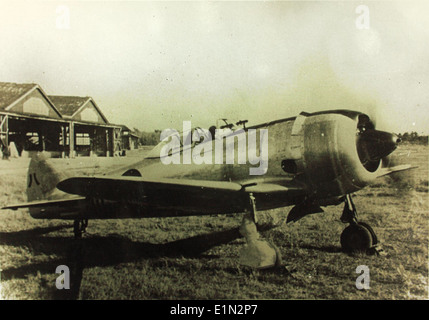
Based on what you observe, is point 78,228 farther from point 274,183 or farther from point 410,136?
point 410,136

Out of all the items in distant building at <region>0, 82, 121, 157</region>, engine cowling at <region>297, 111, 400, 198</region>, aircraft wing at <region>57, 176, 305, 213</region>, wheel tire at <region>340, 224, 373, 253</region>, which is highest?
distant building at <region>0, 82, 121, 157</region>

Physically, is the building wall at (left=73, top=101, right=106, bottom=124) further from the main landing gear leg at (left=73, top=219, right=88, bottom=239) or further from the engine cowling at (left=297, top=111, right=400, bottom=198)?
the engine cowling at (left=297, top=111, right=400, bottom=198)

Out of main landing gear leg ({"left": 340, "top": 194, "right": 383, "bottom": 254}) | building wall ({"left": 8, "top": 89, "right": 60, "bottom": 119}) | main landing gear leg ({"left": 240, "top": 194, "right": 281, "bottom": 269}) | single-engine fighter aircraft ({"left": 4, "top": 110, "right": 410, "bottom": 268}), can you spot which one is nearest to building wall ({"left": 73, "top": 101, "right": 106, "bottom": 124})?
building wall ({"left": 8, "top": 89, "right": 60, "bottom": 119})

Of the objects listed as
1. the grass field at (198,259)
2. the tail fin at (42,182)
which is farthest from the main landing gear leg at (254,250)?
the tail fin at (42,182)

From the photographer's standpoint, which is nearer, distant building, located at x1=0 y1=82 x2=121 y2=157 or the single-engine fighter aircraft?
the single-engine fighter aircraft

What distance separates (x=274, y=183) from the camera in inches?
Answer: 171

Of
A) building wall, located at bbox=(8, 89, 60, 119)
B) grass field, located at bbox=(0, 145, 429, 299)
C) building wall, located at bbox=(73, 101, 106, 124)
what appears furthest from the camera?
building wall, located at bbox=(73, 101, 106, 124)

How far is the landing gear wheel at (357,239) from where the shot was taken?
4.71 m

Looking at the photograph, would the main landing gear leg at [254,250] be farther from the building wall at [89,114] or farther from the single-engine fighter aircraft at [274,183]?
the building wall at [89,114]

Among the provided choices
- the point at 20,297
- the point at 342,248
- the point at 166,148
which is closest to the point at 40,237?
the point at 20,297

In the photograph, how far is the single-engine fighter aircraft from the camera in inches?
149

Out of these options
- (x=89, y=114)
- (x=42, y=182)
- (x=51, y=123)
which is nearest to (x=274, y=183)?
(x=42, y=182)
